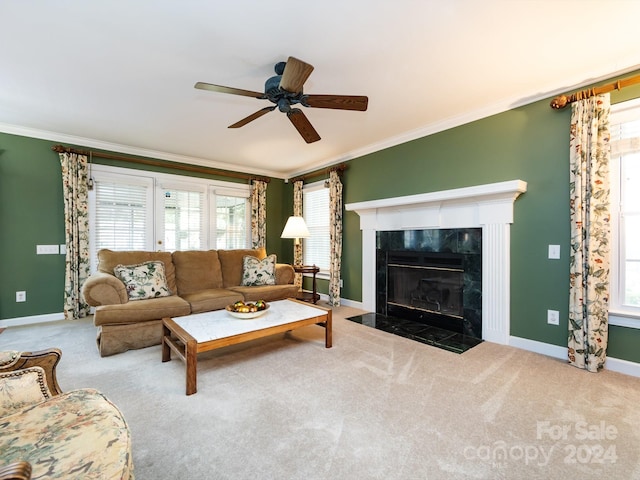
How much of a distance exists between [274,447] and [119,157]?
182 inches

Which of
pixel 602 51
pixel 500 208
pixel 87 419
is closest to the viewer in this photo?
pixel 87 419

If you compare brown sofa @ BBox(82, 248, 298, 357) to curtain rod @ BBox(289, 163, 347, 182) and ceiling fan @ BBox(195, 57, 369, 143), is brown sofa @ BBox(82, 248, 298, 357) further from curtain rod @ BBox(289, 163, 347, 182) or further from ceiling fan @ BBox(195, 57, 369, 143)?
ceiling fan @ BBox(195, 57, 369, 143)

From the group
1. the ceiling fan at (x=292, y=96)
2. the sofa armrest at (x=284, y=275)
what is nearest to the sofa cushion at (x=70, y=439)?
the ceiling fan at (x=292, y=96)

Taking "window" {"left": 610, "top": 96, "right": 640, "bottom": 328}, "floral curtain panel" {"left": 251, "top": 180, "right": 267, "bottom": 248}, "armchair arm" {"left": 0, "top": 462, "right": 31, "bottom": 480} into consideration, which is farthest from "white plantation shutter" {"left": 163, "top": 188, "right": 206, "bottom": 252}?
"window" {"left": 610, "top": 96, "right": 640, "bottom": 328}

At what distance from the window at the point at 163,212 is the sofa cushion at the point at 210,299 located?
161 cm

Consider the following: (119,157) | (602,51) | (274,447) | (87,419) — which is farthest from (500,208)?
(119,157)

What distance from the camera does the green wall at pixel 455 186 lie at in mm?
2779

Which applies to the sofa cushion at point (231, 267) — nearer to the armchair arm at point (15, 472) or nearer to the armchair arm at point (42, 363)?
the armchair arm at point (42, 363)

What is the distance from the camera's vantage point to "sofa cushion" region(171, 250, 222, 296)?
4.00m

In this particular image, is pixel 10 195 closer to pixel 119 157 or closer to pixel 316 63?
pixel 119 157

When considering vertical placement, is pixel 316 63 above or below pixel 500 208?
above

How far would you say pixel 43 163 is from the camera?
3984 millimetres

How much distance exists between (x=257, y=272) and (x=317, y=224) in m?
1.68

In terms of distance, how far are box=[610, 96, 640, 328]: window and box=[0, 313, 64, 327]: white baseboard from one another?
6327 mm
